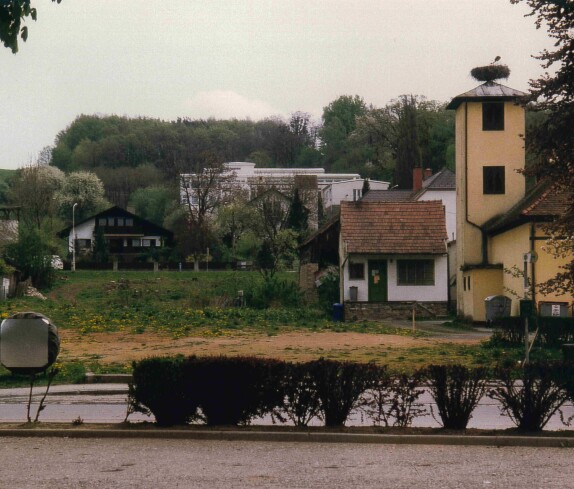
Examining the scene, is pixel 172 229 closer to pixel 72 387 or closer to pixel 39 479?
pixel 72 387

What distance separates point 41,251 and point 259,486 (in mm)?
59848

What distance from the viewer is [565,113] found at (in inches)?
961

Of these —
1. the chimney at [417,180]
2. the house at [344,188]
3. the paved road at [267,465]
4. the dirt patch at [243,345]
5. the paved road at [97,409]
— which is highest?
the house at [344,188]

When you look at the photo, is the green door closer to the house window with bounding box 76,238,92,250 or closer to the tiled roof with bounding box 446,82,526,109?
the tiled roof with bounding box 446,82,526,109

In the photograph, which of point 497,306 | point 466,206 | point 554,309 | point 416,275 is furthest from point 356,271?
point 554,309

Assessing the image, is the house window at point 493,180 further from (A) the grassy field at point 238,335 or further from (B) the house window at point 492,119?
(A) the grassy field at point 238,335

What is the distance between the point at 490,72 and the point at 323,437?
3915 centimetres

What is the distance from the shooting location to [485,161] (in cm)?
4875

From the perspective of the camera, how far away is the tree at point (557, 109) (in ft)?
79.5

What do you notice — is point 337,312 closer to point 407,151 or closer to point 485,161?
point 485,161

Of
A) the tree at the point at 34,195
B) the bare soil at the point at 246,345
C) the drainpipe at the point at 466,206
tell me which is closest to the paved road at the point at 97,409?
the bare soil at the point at 246,345

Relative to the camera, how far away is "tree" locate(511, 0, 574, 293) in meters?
24.2

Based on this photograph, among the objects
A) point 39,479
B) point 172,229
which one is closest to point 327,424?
point 39,479

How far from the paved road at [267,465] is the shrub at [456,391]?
96 cm
